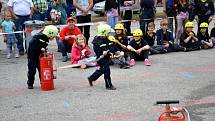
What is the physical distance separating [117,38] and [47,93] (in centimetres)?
392

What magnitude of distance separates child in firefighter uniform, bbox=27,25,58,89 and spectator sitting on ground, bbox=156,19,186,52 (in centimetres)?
497

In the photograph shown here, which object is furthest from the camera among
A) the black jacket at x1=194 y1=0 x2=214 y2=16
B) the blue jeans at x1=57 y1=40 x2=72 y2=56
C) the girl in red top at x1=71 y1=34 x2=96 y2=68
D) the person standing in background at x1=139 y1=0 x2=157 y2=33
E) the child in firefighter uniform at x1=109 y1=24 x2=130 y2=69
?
the black jacket at x1=194 y1=0 x2=214 y2=16

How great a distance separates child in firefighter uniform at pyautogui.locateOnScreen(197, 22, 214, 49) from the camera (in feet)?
46.0

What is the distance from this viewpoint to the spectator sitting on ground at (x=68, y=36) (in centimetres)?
1277

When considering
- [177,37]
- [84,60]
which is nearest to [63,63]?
[84,60]

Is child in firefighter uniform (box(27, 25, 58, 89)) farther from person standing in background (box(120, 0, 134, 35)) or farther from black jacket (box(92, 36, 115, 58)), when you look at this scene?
person standing in background (box(120, 0, 134, 35))

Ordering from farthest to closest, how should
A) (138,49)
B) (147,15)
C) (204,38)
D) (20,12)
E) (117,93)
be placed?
(147,15)
(204,38)
(20,12)
(138,49)
(117,93)

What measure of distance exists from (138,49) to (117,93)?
329 centimetres

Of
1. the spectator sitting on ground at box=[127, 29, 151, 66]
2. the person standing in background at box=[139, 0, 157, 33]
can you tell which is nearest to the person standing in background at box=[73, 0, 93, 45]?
the person standing in background at box=[139, 0, 157, 33]

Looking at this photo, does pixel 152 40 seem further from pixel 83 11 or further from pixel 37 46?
pixel 37 46

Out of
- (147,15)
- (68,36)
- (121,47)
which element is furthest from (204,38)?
(68,36)

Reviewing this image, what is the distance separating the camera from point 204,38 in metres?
Answer: 14.2

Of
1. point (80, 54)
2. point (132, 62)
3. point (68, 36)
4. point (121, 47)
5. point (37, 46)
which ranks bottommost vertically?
point (132, 62)

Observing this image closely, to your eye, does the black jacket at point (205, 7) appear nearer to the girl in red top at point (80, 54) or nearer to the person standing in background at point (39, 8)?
the girl in red top at point (80, 54)
